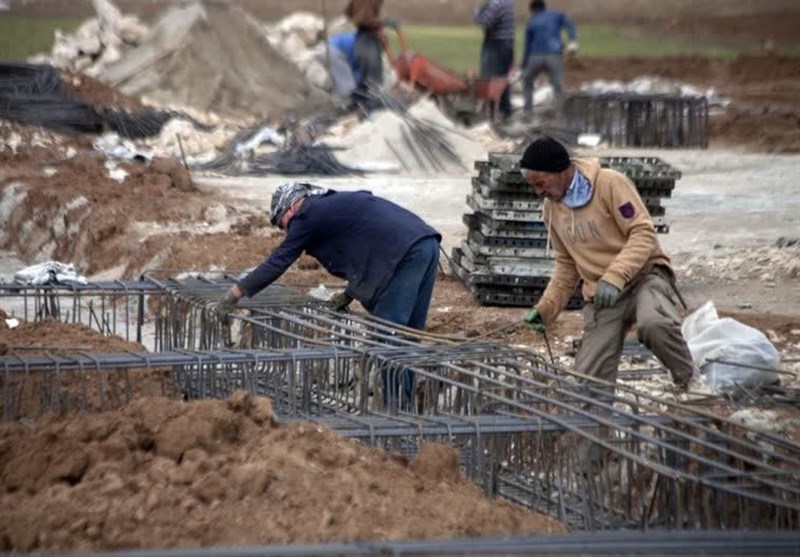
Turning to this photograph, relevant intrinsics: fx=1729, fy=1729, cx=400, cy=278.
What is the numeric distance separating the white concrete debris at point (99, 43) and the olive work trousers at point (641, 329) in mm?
21114

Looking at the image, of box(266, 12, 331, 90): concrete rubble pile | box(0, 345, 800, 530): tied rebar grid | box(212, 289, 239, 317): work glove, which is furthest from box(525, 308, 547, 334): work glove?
box(266, 12, 331, 90): concrete rubble pile

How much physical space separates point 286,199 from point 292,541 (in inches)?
164

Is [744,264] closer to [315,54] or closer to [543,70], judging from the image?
[543,70]

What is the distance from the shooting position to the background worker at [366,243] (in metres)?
9.65

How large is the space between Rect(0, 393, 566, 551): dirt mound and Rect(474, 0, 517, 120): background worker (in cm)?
1942

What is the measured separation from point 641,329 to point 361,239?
1842 mm

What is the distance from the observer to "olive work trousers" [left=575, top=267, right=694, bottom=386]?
8.79 m

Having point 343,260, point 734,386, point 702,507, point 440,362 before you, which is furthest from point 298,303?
point 702,507

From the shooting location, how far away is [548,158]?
8.62 metres

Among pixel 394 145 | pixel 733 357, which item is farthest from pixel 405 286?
A: pixel 394 145

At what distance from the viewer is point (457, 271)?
531 inches

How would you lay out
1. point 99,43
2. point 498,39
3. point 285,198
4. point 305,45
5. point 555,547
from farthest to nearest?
point 305,45
point 99,43
point 498,39
point 285,198
point 555,547

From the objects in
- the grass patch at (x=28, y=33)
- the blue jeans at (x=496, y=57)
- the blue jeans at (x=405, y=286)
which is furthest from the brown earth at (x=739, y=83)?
the blue jeans at (x=405, y=286)

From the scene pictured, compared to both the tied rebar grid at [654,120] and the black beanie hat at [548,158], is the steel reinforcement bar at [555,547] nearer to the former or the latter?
the black beanie hat at [548,158]
